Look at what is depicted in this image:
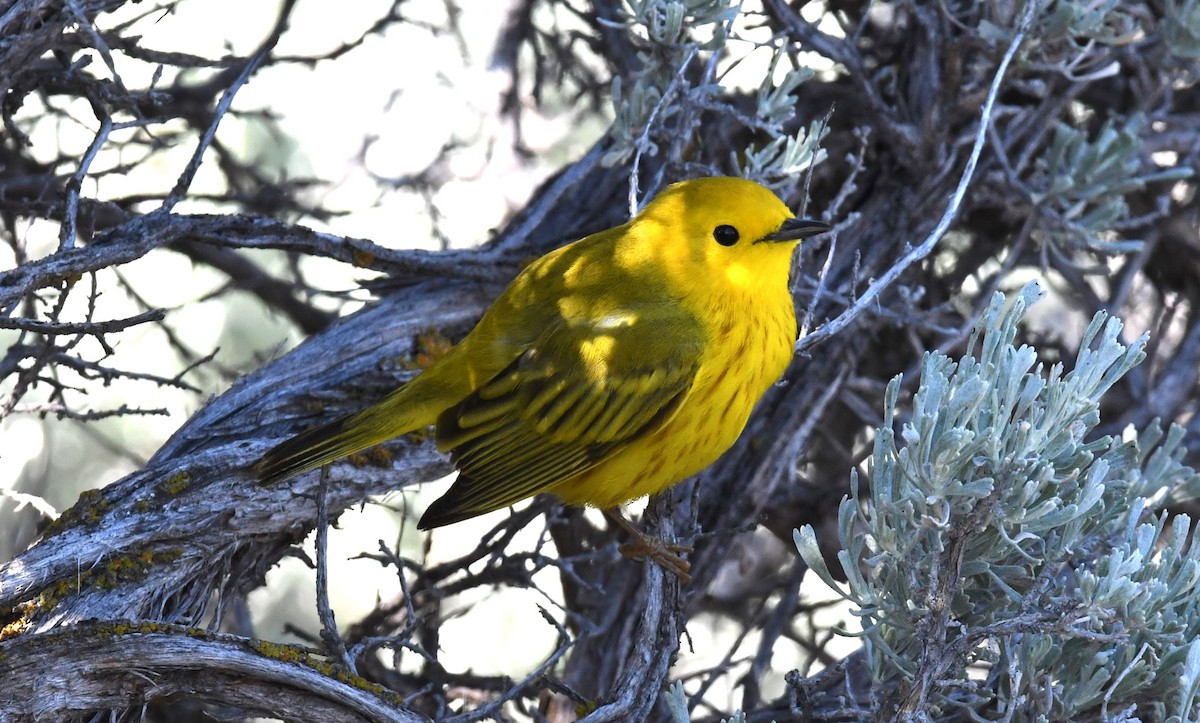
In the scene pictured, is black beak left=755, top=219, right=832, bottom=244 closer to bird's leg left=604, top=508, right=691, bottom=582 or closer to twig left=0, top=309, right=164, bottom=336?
bird's leg left=604, top=508, right=691, bottom=582

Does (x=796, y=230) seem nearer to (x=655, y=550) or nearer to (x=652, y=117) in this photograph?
(x=652, y=117)

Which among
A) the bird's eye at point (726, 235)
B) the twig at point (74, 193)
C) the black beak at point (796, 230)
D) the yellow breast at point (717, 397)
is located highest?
the twig at point (74, 193)

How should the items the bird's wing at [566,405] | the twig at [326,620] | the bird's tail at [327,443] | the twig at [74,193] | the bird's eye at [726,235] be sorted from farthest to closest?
the bird's eye at [726,235]
the bird's wing at [566,405]
the bird's tail at [327,443]
the twig at [74,193]
the twig at [326,620]

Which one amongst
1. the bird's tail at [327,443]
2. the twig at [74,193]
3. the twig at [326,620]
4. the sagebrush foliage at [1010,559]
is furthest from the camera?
the bird's tail at [327,443]

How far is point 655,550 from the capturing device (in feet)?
9.30

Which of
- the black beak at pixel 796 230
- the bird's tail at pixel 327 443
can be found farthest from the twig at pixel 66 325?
the black beak at pixel 796 230

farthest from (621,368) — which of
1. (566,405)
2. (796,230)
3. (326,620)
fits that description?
(326,620)

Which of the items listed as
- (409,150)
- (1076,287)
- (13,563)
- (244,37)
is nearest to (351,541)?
(409,150)

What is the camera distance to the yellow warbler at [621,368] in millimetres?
2871

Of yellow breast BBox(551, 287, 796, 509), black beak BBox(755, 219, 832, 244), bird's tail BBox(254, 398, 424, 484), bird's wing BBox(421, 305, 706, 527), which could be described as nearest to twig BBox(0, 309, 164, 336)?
bird's tail BBox(254, 398, 424, 484)

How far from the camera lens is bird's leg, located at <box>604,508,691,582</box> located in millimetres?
2781

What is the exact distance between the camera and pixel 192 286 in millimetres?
4883

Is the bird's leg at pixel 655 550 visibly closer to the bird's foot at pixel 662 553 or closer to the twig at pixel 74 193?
the bird's foot at pixel 662 553

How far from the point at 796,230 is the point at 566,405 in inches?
28.0
